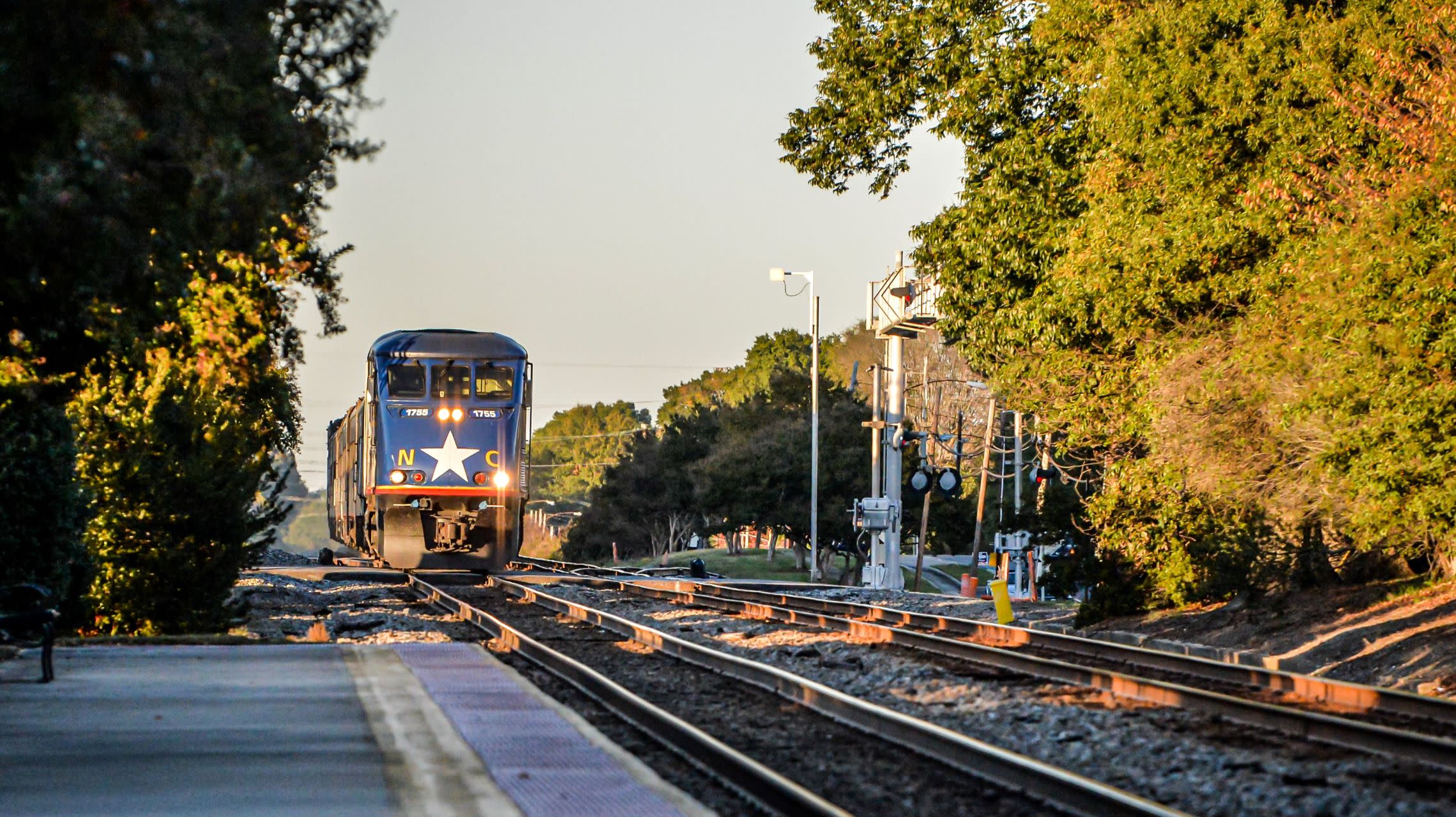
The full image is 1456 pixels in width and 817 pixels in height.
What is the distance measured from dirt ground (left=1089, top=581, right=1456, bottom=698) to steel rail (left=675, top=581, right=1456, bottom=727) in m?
1.38

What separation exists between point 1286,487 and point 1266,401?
1250 millimetres

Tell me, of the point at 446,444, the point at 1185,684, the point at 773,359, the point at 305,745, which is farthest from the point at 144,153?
the point at 773,359

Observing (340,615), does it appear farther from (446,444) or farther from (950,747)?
(950,747)

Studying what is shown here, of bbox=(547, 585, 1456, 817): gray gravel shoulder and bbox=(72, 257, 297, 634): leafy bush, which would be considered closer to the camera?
bbox=(547, 585, 1456, 817): gray gravel shoulder

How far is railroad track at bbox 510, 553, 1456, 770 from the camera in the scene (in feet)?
35.3

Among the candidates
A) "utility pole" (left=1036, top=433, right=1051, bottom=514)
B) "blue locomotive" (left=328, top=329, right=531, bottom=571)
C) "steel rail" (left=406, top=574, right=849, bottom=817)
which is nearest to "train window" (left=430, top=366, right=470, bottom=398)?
"blue locomotive" (left=328, top=329, right=531, bottom=571)

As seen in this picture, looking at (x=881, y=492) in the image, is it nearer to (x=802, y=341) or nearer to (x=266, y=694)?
(x=266, y=694)

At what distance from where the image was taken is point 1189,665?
639 inches

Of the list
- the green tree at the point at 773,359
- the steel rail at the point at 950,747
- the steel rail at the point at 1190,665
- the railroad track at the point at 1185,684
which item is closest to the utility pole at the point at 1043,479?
the steel rail at the point at 1190,665

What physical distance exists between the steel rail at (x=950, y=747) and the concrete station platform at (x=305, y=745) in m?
1.97

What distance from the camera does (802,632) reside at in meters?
20.8

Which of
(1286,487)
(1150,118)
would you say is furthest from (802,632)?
(1150,118)

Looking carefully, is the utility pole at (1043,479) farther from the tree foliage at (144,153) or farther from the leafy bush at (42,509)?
the tree foliage at (144,153)

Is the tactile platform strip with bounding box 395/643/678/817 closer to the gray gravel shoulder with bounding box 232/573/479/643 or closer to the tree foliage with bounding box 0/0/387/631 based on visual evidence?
the tree foliage with bounding box 0/0/387/631
